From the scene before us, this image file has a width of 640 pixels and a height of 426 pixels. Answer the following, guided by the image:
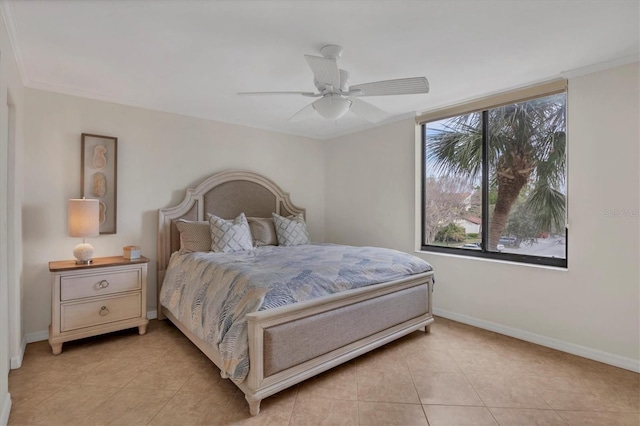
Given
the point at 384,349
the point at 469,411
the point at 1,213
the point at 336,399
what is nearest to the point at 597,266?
the point at 469,411

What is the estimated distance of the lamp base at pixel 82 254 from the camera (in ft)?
9.25

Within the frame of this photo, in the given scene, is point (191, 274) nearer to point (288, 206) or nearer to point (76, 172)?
point (76, 172)

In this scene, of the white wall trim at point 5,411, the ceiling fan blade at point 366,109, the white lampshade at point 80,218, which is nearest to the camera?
the white wall trim at point 5,411

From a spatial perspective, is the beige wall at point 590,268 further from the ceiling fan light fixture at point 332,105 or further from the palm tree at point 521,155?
the ceiling fan light fixture at point 332,105

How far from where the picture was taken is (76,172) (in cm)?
311

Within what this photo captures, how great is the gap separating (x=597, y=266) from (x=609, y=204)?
1.68 ft

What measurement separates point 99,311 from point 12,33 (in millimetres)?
2208

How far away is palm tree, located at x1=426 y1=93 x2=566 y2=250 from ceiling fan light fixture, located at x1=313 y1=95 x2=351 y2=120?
1.76 m

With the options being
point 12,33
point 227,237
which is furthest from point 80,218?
point 12,33

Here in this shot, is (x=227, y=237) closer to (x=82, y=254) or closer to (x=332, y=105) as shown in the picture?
(x=82, y=254)

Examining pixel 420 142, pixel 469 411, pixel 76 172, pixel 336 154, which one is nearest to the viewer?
pixel 469 411

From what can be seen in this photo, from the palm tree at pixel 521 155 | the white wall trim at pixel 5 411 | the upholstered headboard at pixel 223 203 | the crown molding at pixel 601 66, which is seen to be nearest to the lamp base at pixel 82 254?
the upholstered headboard at pixel 223 203

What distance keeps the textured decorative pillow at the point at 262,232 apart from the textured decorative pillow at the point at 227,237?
1.05 ft

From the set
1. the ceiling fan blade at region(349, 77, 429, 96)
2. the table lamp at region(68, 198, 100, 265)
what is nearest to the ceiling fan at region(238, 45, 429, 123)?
the ceiling fan blade at region(349, 77, 429, 96)
